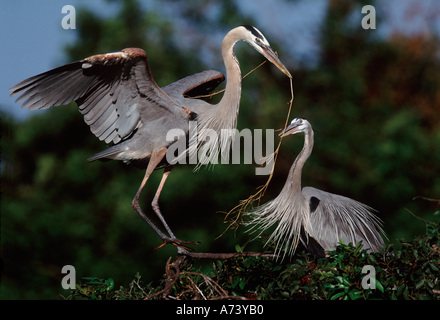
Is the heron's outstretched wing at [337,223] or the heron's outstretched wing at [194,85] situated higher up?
the heron's outstretched wing at [194,85]

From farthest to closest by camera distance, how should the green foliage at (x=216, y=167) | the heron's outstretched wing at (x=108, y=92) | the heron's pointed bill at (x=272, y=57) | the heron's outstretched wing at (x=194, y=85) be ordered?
1. the green foliage at (x=216, y=167)
2. the heron's outstretched wing at (x=194, y=85)
3. the heron's pointed bill at (x=272, y=57)
4. the heron's outstretched wing at (x=108, y=92)

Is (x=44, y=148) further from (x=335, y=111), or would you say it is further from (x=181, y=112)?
(x=181, y=112)

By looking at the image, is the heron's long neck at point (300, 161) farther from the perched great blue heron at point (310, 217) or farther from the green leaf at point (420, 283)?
the green leaf at point (420, 283)

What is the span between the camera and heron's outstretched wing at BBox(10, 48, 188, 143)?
11.6 ft

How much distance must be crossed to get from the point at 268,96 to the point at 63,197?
363cm

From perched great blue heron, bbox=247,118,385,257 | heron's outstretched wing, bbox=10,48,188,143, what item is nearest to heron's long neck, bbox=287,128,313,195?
perched great blue heron, bbox=247,118,385,257

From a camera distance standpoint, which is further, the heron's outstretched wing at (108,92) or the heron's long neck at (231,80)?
the heron's long neck at (231,80)

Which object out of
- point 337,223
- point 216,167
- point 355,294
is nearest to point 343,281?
point 355,294

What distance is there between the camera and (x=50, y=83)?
357cm

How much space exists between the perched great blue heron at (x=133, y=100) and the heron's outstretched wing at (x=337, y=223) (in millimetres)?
880

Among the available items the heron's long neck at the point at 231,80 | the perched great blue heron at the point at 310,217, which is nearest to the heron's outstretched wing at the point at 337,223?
the perched great blue heron at the point at 310,217

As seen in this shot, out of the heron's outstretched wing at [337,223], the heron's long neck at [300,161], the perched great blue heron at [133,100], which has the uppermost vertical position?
the perched great blue heron at [133,100]

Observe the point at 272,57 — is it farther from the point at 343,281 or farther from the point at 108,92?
the point at 343,281

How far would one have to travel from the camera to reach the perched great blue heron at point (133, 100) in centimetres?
357
